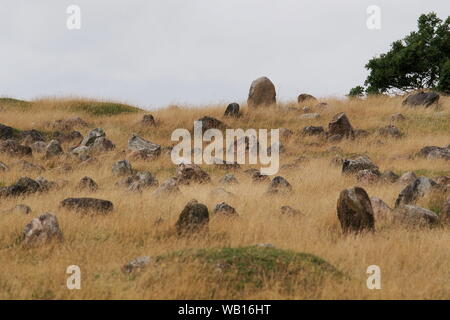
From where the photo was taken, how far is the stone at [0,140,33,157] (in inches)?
808

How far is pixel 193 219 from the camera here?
993 cm

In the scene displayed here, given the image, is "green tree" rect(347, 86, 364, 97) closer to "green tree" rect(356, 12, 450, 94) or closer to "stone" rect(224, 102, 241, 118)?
"green tree" rect(356, 12, 450, 94)

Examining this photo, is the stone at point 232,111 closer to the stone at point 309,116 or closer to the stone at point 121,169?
the stone at point 309,116

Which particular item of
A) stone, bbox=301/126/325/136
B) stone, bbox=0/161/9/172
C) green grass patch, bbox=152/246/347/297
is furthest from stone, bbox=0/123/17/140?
green grass patch, bbox=152/246/347/297

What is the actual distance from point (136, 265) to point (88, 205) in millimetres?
3659

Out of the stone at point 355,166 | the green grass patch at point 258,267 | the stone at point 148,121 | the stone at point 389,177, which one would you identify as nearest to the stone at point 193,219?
the green grass patch at point 258,267

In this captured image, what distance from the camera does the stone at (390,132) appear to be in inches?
907

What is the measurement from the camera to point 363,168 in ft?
51.8

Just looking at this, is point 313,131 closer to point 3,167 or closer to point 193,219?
point 3,167

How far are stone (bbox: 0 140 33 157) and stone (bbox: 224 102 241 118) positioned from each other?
10306mm
